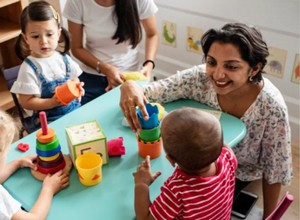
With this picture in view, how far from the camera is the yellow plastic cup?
1104 millimetres

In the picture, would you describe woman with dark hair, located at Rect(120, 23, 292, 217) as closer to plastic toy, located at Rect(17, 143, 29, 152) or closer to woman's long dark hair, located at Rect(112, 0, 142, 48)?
plastic toy, located at Rect(17, 143, 29, 152)

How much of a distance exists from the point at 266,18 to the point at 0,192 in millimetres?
1755

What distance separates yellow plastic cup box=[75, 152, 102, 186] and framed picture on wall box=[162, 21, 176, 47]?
1738 mm

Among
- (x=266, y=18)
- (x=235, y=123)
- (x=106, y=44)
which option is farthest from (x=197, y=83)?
(x=266, y=18)

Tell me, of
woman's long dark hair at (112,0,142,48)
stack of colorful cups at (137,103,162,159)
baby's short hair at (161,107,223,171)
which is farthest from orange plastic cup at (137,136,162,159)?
woman's long dark hair at (112,0,142,48)

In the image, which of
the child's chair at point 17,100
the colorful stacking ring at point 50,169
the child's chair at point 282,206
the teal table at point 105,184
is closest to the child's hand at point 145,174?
the teal table at point 105,184

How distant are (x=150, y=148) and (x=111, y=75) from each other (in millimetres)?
797

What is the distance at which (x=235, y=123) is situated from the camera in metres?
1.40

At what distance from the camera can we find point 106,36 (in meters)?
2.03

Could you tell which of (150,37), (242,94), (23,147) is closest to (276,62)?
(150,37)

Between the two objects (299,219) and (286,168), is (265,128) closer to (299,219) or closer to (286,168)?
(286,168)

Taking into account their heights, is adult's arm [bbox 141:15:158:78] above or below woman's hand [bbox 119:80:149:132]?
below

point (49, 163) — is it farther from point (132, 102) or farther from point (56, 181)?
point (132, 102)

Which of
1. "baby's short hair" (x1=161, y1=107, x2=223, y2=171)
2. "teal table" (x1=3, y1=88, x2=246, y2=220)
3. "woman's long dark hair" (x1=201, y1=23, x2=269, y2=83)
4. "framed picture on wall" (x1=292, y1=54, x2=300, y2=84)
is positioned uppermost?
"woman's long dark hair" (x1=201, y1=23, x2=269, y2=83)
